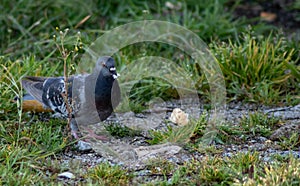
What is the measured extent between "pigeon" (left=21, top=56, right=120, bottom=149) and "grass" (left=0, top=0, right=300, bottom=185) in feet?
0.65

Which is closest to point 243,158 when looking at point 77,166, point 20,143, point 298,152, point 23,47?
point 298,152

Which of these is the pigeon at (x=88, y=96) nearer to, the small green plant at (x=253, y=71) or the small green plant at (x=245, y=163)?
the small green plant at (x=245, y=163)

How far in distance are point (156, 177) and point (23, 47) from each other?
3.38 meters

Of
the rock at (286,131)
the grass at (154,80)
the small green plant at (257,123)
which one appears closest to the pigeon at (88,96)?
the grass at (154,80)

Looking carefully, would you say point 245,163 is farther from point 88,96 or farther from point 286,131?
point 88,96

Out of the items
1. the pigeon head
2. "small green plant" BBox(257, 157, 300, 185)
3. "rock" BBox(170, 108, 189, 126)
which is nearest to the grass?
"small green plant" BBox(257, 157, 300, 185)

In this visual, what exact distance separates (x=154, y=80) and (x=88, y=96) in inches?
55.4

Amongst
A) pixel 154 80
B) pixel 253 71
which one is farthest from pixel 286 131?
pixel 154 80

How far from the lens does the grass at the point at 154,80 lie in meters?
4.18

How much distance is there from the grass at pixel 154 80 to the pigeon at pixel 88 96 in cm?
20

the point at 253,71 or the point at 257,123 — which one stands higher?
the point at 253,71

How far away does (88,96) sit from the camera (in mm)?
5039

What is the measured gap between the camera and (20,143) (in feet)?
15.8

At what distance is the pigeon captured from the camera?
16.5ft
